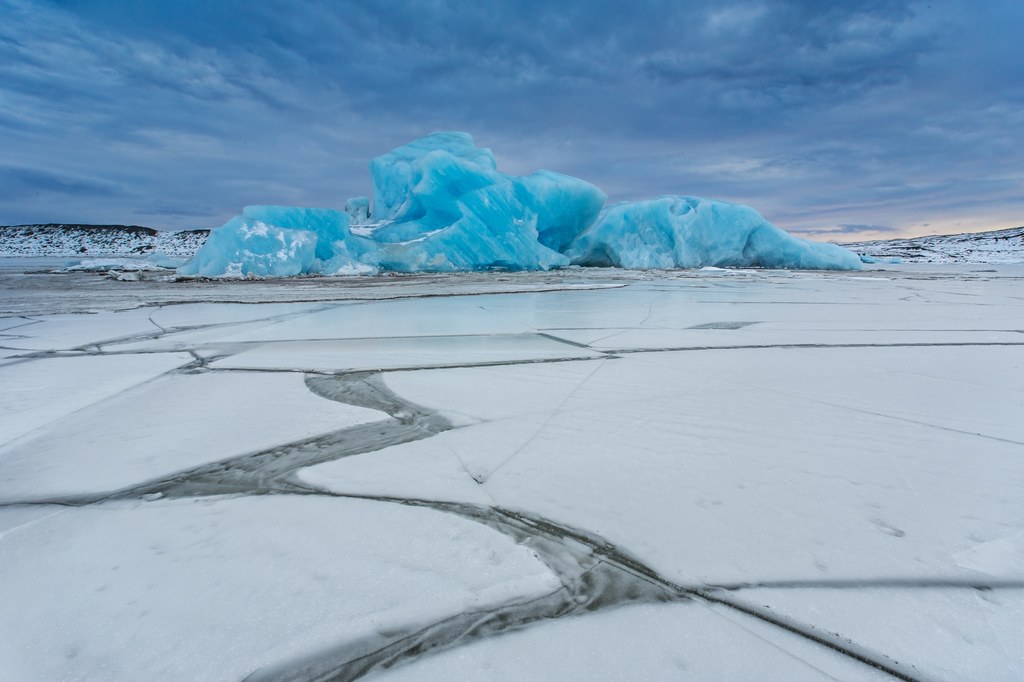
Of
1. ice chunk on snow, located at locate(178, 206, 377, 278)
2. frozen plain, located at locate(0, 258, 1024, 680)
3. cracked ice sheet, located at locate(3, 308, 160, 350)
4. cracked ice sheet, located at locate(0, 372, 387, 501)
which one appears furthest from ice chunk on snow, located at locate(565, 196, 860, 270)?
cracked ice sheet, located at locate(0, 372, 387, 501)

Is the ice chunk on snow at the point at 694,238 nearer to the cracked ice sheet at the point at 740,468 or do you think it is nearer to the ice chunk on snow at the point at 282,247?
the ice chunk on snow at the point at 282,247

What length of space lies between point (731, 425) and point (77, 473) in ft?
4.42

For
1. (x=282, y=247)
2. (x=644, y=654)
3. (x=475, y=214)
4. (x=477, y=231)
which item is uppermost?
(x=475, y=214)

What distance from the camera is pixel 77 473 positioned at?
999mm

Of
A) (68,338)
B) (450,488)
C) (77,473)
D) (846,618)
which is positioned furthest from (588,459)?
(68,338)

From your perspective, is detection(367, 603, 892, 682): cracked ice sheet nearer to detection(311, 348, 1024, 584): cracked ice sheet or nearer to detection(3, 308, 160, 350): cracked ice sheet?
detection(311, 348, 1024, 584): cracked ice sheet

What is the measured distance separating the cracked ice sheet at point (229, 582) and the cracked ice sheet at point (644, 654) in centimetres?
7

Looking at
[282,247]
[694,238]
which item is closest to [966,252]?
[694,238]

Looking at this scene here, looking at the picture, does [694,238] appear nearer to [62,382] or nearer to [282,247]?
[282,247]

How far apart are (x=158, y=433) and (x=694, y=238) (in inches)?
519

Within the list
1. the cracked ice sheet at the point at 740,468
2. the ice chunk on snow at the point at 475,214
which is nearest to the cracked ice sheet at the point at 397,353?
the cracked ice sheet at the point at 740,468

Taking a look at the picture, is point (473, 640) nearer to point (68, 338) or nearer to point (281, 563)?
point (281, 563)

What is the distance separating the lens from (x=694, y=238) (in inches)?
511

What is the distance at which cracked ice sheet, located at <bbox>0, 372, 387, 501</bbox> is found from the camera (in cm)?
99
